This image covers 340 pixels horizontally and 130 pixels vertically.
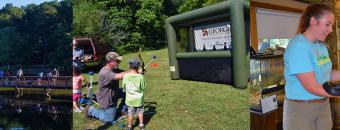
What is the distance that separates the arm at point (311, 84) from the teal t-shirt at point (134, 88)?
31.3 inches

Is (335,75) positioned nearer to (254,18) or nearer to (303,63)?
(303,63)

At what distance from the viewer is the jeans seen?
77.2 inches

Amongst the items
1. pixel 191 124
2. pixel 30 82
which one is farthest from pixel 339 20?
pixel 30 82

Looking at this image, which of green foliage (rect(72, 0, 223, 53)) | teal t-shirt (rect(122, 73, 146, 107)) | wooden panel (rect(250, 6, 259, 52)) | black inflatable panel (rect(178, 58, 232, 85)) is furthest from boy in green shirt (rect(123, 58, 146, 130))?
wooden panel (rect(250, 6, 259, 52))

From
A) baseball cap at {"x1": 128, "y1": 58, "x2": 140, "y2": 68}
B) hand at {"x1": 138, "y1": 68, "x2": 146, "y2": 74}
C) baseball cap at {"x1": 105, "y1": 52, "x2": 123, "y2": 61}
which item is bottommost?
hand at {"x1": 138, "y1": 68, "x2": 146, "y2": 74}

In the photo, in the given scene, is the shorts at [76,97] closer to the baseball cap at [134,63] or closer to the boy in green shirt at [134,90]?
the boy in green shirt at [134,90]

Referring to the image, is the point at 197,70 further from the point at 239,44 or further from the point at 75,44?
the point at 75,44

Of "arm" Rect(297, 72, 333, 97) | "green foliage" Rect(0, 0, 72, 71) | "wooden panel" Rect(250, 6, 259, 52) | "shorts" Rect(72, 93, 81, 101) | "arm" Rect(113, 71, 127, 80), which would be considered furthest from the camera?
"green foliage" Rect(0, 0, 72, 71)

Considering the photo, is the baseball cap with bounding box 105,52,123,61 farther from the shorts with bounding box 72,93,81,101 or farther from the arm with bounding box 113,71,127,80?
the shorts with bounding box 72,93,81,101

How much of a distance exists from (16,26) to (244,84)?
60.3 inches

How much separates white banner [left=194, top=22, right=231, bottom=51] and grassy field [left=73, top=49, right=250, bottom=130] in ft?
0.68

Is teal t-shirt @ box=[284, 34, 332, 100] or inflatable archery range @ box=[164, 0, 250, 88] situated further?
inflatable archery range @ box=[164, 0, 250, 88]

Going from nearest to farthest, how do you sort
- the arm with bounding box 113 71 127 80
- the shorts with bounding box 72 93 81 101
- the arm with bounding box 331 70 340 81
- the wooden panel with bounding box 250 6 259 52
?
1. the arm with bounding box 331 70 340 81
2. the wooden panel with bounding box 250 6 259 52
3. the arm with bounding box 113 71 127 80
4. the shorts with bounding box 72 93 81 101

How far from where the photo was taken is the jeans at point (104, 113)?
1961mm
